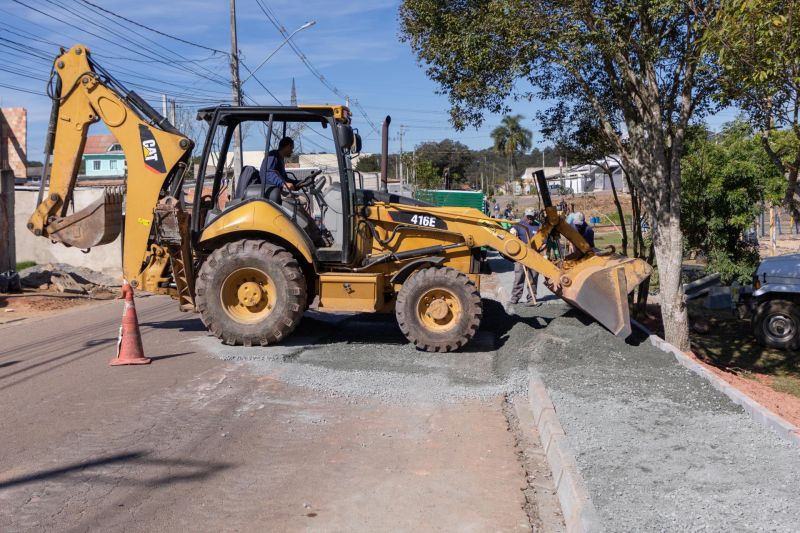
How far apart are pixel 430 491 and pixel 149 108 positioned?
7.30 m

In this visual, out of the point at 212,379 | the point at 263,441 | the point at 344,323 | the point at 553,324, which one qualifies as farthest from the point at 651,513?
the point at 344,323

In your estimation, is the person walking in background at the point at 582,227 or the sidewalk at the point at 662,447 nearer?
the sidewalk at the point at 662,447

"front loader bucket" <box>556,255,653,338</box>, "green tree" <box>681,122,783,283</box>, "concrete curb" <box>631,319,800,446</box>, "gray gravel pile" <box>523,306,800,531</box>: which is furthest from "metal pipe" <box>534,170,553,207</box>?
"green tree" <box>681,122,783,283</box>

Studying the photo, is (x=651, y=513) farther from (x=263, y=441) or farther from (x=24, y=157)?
(x=24, y=157)

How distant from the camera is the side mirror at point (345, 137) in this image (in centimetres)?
988

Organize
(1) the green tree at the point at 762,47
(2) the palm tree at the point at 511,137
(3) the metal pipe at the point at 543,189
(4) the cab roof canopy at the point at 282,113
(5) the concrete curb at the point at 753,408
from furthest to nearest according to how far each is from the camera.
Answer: (2) the palm tree at the point at 511,137 → (3) the metal pipe at the point at 543,189 → (4) the cab roof canopy at the point at 282,113 → (1) the green tree at the point at 762,47 → (5) the concrete curb at the point at 753,408

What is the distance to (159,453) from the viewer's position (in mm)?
6125

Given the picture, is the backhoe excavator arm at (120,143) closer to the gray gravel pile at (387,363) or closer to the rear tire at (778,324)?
the gray gravel pile at (387,363)

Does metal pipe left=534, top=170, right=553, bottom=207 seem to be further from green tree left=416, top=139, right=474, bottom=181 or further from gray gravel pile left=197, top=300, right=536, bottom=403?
green tree left=416, top=139, right=474, bottom=181

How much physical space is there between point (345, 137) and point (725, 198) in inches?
409

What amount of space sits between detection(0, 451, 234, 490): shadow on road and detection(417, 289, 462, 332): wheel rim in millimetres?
4397

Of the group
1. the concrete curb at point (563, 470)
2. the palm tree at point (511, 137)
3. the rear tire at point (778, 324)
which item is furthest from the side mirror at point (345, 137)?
the palm tree at point (511, 137)

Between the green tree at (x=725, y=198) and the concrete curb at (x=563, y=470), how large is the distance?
10794 millimetres

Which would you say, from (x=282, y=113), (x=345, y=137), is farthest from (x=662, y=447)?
(x=282, y=113)
